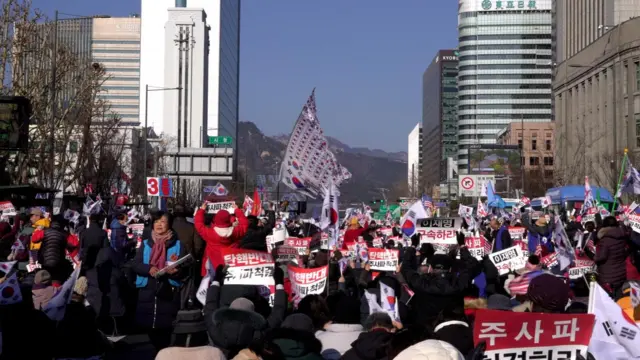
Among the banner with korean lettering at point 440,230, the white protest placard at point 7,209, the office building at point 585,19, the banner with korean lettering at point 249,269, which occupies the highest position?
the office building at point 585,19

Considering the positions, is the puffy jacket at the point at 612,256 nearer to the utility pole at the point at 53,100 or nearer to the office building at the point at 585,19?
the utility pole at the point at 53,100

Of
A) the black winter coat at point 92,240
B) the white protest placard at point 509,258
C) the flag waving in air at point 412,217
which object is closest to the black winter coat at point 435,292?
the white protest placard at point 509,258

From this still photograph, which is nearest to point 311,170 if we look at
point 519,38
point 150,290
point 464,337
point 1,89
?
point 150,290

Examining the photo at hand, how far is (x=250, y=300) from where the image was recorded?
406 inches

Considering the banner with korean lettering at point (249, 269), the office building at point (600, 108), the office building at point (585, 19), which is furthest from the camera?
the office building at point (585, 19)

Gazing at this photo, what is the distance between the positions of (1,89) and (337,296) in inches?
1074

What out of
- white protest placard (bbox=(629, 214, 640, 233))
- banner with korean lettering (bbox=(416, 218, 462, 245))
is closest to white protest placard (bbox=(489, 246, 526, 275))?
banner with korean lettering (bbox=(416, 218, 462, 245))

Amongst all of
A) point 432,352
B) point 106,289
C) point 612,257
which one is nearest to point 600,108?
point 612,257

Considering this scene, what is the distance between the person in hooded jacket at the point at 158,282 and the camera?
39.8 feet

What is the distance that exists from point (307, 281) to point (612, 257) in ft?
17.9

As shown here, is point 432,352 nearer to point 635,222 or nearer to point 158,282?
point 158,282

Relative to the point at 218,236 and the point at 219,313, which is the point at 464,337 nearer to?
the point at 219,313

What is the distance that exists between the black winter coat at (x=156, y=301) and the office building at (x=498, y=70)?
17554cm

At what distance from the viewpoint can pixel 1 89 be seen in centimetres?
3634
